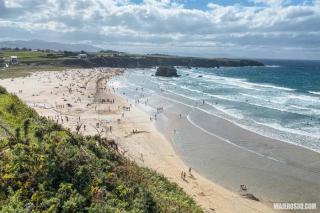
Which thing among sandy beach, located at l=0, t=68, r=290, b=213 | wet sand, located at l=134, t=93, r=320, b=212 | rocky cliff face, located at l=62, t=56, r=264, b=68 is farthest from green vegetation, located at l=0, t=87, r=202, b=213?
rocky cliff face, located at l=62, t=56, r=264, b=68

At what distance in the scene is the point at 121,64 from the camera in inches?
6270

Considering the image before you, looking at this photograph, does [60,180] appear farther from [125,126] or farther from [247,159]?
[125,126]

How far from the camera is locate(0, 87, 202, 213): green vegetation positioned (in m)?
12.1

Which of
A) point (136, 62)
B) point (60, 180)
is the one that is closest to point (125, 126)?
point (60, 180)

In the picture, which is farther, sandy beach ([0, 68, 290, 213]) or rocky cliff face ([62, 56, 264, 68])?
rocky cliff face ([62, 56, 264, 68])

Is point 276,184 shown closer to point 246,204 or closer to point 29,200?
point 246,204

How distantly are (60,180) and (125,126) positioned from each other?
3087 cm

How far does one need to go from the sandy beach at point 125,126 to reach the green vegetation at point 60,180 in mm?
7271

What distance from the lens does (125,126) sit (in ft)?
146

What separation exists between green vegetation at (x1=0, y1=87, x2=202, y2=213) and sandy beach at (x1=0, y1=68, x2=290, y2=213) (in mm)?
7271

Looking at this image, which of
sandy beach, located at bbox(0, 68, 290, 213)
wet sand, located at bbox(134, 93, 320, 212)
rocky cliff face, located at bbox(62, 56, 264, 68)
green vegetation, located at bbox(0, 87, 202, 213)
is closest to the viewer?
green vegetation, located at bbox(0, 87, 202, 213)

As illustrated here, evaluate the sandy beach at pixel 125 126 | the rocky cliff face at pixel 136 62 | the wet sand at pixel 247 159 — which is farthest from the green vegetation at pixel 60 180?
the rocky cliff face at pixel 136 62

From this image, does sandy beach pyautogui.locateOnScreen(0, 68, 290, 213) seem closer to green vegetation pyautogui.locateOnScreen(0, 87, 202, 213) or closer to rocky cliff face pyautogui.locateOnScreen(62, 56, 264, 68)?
green vegetation pyautogui.locateOnScreen(0, 87, 202, 213)

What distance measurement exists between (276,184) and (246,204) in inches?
175
